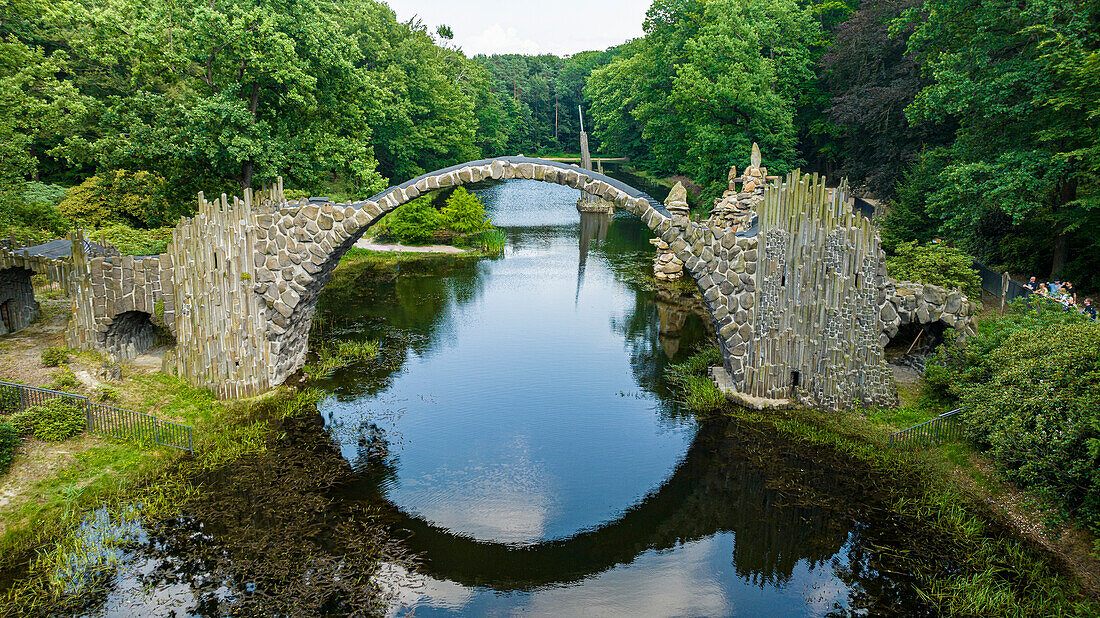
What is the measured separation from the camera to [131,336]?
62.0ft

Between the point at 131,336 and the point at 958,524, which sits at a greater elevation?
the point at 131,336

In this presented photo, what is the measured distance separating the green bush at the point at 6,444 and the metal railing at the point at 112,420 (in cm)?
122

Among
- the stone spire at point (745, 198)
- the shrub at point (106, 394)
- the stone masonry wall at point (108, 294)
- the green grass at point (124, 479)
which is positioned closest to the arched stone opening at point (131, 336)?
the stone masonry wall at point (108, 294)

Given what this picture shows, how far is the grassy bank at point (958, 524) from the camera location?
Result: 10273 mm

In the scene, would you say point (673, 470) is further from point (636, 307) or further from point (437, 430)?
point (636, 307)

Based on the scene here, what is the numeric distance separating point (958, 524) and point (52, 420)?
1733 cm

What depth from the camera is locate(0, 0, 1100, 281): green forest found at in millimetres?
20156

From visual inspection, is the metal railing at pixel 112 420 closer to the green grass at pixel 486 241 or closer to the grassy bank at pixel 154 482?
the grassy bank at pixel 154 482

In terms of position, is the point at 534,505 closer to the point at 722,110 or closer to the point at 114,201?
the point at 114,201

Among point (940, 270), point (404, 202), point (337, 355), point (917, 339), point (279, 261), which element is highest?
point (404, 202)

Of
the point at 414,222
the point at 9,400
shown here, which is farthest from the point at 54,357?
the point at 414,222

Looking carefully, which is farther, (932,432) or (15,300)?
(15,300)

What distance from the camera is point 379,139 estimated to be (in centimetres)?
5509

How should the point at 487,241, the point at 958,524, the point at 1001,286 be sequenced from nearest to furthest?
the point at 958,524
the point at 1001,286
the point at 487,241
